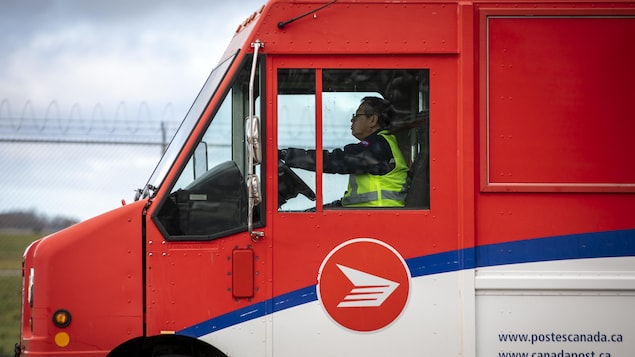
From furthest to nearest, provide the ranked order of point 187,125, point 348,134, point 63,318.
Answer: point 187,125 < point 348,134 < point 63,318

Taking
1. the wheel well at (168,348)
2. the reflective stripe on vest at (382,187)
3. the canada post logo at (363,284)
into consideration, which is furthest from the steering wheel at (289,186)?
the wheel well at (168,348)

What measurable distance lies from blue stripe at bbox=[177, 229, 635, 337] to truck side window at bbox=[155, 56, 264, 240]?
1.68 feet

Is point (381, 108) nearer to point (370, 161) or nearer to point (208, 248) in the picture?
point (370, 161)

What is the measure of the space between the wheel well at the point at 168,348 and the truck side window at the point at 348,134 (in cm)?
99

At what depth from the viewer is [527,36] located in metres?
5.96

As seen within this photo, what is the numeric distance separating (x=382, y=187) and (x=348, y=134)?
15.5 inches

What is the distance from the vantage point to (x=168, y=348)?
19.4 feet

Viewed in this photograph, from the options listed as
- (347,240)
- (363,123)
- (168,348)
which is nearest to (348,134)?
(363,123)

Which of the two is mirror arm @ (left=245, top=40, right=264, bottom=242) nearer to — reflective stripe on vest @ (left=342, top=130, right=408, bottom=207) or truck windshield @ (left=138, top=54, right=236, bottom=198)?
truck windshield @ (left=138, top=54, right=236, bottom=198)

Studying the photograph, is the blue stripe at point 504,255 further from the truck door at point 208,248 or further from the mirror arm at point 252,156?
the mirror arm at point 252,156

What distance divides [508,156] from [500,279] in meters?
0.76

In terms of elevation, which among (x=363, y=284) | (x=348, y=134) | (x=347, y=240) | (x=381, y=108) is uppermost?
(x=381, y=108)

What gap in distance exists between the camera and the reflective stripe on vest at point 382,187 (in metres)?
5.93

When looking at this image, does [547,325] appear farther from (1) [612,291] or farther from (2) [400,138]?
(2) [400,138]
